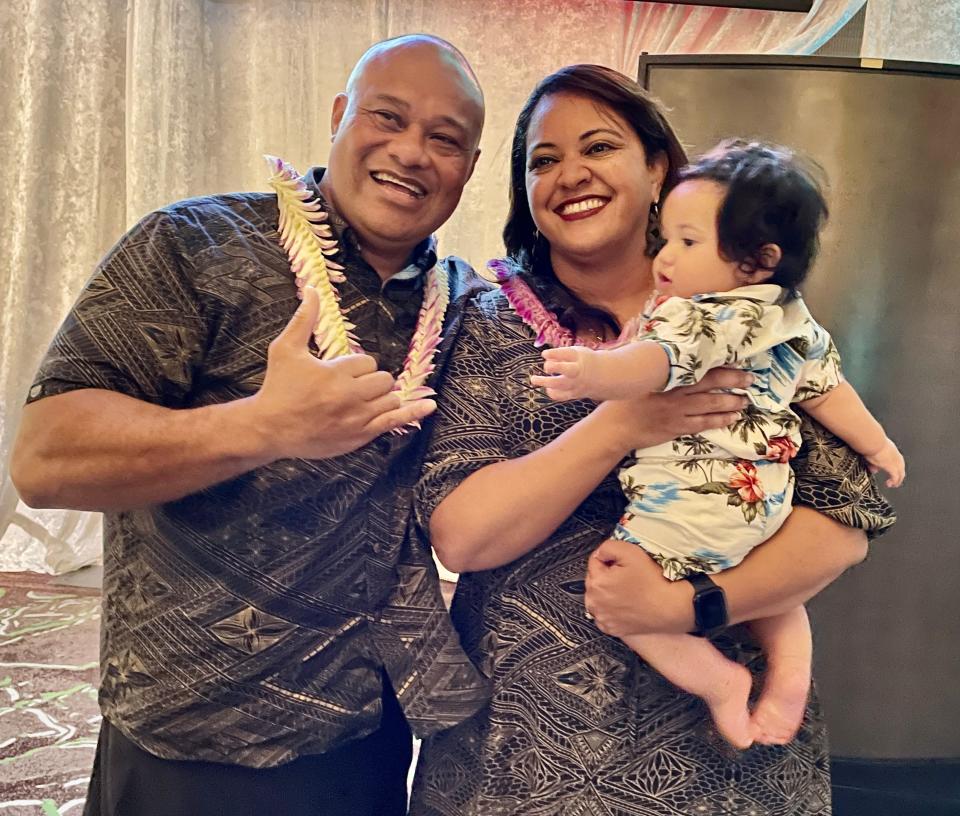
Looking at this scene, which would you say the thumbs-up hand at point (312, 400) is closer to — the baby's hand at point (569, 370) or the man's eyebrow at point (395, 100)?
the baby's hand at point (569, 370)

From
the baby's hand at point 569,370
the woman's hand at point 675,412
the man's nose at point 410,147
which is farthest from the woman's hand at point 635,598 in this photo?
the man's nose at point 410,147

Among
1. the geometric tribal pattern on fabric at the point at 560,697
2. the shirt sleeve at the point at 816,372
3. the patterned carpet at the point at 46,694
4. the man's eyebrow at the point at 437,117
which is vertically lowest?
the patterned carpet at the point at 46,694

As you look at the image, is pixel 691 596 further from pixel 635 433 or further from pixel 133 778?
pixel 133 778

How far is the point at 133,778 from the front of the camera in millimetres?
998

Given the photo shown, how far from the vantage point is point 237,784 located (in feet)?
3.22

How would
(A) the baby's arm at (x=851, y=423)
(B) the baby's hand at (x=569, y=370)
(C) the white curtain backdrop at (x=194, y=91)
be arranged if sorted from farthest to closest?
(C) the white curtain backdrop at (x=194, y=91) < (A) the baby's arm at (x=851, y=423) < (B) the baby's hand at (x=569, y=370)

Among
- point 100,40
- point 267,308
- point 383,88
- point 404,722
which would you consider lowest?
point 404,722

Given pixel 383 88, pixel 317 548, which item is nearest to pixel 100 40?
pixel 383 88

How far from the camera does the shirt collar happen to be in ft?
3.54

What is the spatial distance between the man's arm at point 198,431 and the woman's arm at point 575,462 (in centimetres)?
16

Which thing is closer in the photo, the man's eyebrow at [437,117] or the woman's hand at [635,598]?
the woman's hand at [635,598]

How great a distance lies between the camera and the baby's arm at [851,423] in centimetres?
99

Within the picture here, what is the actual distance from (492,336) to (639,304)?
228 millimetres

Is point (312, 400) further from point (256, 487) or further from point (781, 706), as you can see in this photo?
point (781, 706)
